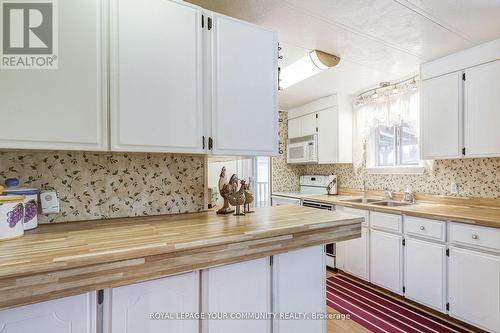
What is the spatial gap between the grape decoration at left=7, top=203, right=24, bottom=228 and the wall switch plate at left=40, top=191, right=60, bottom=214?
0.56ft

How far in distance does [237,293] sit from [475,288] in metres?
1.88

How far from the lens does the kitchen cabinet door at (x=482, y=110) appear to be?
2057mm

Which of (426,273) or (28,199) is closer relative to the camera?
(28,199)

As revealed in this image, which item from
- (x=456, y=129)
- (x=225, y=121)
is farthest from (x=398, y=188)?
(x=225, y=121)

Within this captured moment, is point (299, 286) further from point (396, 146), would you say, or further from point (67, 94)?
point (396, 146)

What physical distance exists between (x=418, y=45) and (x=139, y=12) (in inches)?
85.0

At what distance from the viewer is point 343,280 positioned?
2896 mm

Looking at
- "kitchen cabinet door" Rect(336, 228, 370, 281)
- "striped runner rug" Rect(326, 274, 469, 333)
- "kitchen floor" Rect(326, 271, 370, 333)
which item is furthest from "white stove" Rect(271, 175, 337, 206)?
"kitchen floor" Rect(326, 271, 370, 333)

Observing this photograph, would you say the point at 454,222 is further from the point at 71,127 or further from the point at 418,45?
the point at 71,127

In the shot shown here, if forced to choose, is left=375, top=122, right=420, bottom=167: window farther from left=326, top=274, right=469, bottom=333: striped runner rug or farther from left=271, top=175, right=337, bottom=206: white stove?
left=326, top=274, right=469, bottom=333: striped runner rug

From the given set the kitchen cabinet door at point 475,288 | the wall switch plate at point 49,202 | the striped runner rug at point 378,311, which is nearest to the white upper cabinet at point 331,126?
the striped runner rug at point 378,311

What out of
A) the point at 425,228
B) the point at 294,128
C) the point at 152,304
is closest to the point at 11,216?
the point at 152,304

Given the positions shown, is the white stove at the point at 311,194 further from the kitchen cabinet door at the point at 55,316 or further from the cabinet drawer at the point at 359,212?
the kitchen cabinet door at the point at 55,316

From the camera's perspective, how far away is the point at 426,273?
86.7 inches
